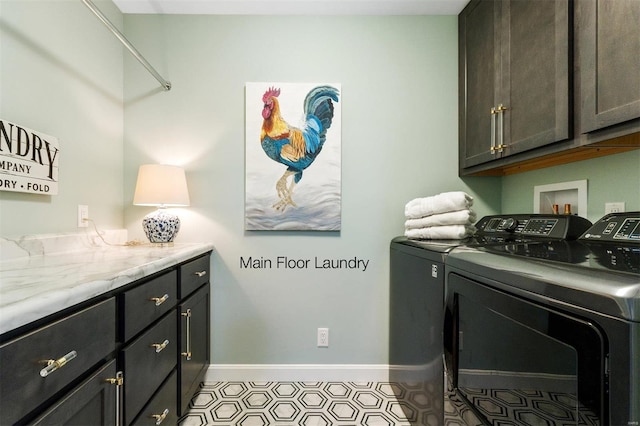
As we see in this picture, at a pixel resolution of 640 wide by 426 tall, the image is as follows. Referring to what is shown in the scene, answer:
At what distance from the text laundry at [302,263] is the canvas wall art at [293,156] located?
0.68 feet

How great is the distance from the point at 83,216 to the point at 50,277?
34.5 inches

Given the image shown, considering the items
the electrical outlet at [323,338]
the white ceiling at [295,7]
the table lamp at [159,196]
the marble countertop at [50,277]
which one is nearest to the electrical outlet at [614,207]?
the white ceiling at [295,7]

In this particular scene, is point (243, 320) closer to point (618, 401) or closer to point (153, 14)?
point (618, 401)

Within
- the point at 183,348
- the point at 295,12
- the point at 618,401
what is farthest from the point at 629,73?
the point at 183,348

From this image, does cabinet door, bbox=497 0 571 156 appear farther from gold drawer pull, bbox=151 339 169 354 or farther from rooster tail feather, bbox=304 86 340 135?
gold drawer pull, bbox=151 339 169 354

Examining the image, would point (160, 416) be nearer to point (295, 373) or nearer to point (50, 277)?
point (50, 277)

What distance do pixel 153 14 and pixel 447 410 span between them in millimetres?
2682

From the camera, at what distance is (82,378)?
0.68 metres

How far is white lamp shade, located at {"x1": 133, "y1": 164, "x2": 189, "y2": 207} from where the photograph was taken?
5.09ft

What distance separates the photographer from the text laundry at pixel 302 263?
1782 mm

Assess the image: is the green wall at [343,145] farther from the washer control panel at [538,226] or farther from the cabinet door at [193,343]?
the washer control panel at [538,226]

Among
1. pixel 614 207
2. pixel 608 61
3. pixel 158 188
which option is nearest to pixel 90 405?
pixel 158 188

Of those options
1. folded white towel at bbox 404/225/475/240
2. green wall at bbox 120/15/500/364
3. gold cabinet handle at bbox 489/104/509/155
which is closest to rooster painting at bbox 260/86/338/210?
green wall at bbox 120/15/500/364

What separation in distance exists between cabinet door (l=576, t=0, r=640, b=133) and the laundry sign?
2.15m
